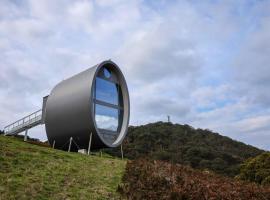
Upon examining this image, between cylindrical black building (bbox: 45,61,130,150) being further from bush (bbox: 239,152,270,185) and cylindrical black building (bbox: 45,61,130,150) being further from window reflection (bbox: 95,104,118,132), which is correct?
bush (bbox: 239,152,270,185)

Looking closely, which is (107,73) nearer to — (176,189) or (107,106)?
(107,106)

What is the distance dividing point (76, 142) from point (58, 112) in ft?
7.71

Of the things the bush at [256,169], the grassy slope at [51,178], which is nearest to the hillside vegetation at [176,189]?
the grassy slope at [51,178]

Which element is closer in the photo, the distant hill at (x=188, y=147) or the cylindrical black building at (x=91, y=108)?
the cylindrical black building at (x=91, y=108)

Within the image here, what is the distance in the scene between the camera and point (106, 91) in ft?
85.2

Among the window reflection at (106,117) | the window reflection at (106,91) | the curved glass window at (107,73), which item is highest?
the curved glass window at (107,73)

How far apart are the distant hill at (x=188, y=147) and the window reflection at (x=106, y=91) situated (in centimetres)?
1155

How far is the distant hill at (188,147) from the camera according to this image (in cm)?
4372

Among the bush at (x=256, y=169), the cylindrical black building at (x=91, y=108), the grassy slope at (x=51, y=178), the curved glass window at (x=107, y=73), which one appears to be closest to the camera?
the grassy slope at (x=51, y=178)

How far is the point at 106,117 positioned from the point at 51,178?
14108mm

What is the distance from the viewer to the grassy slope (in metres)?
9.93

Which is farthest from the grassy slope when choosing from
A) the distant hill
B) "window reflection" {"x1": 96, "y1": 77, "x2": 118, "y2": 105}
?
the distant hill

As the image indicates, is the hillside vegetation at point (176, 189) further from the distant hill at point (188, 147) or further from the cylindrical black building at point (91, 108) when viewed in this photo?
the distant hill at point (188, 147)

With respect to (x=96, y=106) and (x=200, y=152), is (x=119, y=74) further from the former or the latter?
(x=200, y=152)
